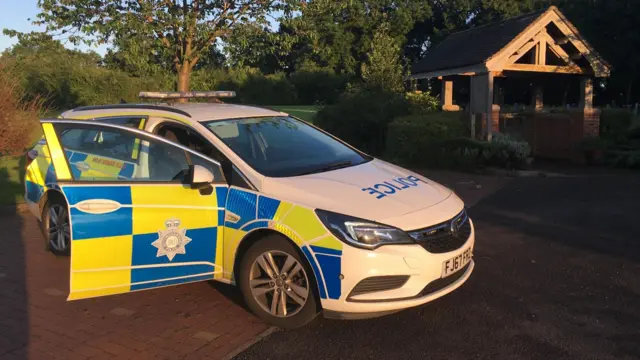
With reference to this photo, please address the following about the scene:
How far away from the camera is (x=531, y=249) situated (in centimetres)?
653

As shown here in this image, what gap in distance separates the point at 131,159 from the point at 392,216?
2.29 meters

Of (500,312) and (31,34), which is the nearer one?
(500,312)

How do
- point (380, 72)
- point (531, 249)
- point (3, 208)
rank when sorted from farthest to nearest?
1. point (380, 72)
2. point (3, 208)
3. point (531, 249)

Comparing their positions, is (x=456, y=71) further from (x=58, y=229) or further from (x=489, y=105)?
(x=58, y=229)

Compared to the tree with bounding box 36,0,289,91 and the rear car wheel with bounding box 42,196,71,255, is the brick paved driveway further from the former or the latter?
the tree with bounding box 36,0,289,91

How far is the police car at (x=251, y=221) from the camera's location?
405 centimetres

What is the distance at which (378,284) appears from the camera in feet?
13.3

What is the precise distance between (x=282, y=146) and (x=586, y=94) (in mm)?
13201

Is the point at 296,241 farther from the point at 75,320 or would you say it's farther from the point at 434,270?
the point at 75,320

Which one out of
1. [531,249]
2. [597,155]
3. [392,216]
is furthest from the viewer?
[597,155]

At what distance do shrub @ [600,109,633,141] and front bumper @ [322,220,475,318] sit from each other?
13439mm

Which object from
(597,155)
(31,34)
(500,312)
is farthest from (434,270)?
(31,34)

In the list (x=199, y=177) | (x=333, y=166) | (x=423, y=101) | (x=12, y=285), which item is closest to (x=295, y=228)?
(x=199, y=177)

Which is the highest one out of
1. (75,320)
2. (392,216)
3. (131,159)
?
(131,159)
